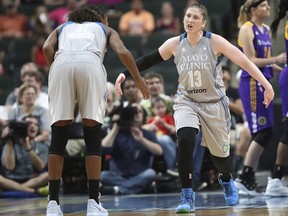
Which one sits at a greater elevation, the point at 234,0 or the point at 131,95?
the point at 234,0

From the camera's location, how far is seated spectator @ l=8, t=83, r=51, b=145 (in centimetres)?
1029

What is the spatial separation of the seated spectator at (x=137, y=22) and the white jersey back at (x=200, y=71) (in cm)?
756

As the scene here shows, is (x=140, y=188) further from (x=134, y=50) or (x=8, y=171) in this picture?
(x=134, y=50)

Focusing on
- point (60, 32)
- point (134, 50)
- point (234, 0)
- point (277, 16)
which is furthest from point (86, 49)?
point (234, 0)

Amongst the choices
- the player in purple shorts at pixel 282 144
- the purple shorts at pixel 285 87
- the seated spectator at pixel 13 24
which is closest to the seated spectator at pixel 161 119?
the player in purple shorts at pixel 282 144

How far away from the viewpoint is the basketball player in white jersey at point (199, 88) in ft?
21.9

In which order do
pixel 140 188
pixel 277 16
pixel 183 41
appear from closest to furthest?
pixel 183 41, pixel 277 16, pixel 140 188

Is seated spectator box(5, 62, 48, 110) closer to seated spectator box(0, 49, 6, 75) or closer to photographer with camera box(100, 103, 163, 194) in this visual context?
photographer with camera box(100, 103, 163, 194)

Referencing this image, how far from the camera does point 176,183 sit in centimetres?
1019

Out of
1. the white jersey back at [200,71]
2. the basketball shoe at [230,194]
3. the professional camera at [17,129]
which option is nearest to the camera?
the white jersey back at [200,71]

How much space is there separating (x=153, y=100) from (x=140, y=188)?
1.38m

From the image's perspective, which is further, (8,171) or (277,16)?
(8,171)

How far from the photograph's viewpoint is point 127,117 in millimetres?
9750

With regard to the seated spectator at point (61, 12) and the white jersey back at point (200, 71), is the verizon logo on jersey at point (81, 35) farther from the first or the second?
the seated spectator at point (61, 12)
